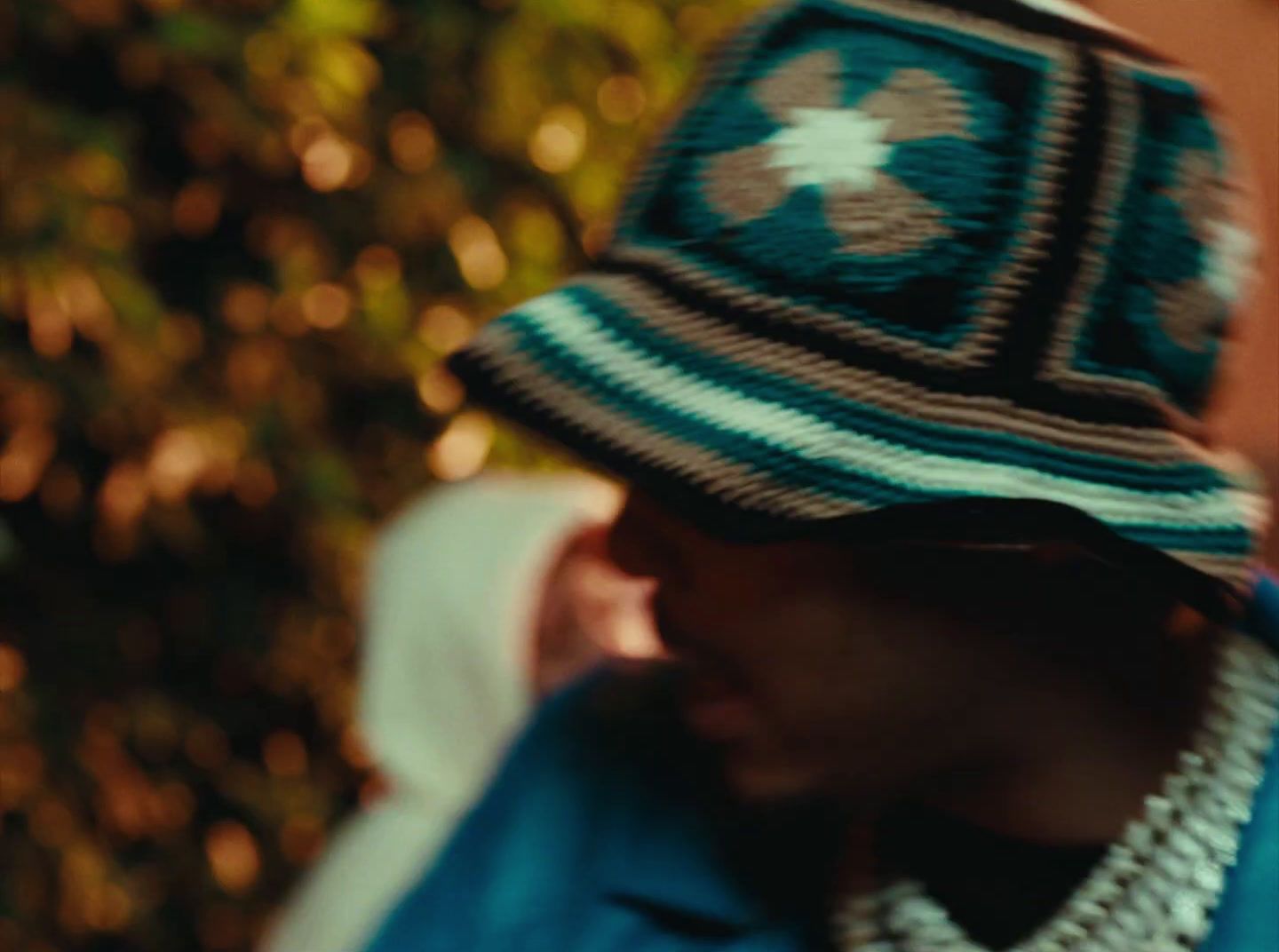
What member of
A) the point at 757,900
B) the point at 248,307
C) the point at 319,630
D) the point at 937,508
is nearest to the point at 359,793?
the point at 319,630

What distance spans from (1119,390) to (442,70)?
0.87 m

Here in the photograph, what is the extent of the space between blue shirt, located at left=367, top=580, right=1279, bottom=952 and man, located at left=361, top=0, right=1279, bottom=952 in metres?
0.01

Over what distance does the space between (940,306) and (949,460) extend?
0.06 m

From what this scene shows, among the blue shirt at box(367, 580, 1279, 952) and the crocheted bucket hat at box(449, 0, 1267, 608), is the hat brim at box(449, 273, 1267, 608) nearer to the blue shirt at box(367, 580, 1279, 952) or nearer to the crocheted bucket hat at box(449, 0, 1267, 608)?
the crocheted bucket hat at box(449, 0, 1267, 608)

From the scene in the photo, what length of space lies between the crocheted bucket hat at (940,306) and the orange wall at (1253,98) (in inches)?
10.7

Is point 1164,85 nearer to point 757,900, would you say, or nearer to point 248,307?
point 757,900

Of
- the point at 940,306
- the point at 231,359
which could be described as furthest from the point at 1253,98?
the point at 231,359

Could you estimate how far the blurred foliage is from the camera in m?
1.18

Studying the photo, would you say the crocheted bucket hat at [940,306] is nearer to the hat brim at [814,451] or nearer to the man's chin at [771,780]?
the hat brim at [814,451]

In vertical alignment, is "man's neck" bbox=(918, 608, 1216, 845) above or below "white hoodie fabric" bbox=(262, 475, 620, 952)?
above

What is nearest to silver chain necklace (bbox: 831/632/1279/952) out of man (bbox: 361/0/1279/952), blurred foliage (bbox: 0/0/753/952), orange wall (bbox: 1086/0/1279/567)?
man (bbox: 361/0/1279/952)

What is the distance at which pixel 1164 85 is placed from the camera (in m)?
0.62

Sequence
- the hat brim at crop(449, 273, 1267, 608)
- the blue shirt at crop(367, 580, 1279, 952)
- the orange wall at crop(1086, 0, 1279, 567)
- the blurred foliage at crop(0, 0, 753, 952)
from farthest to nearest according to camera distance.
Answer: the blurred foliage at crop(0, 0, 753, 952) → the orange wall at crop(1086, 0, 1279, 567) → the blue shirt at crop(367, 580, 1279, 952) → the hat brim at crop(449, 273, 1267, 608)

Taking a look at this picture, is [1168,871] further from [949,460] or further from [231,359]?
[231,359]
